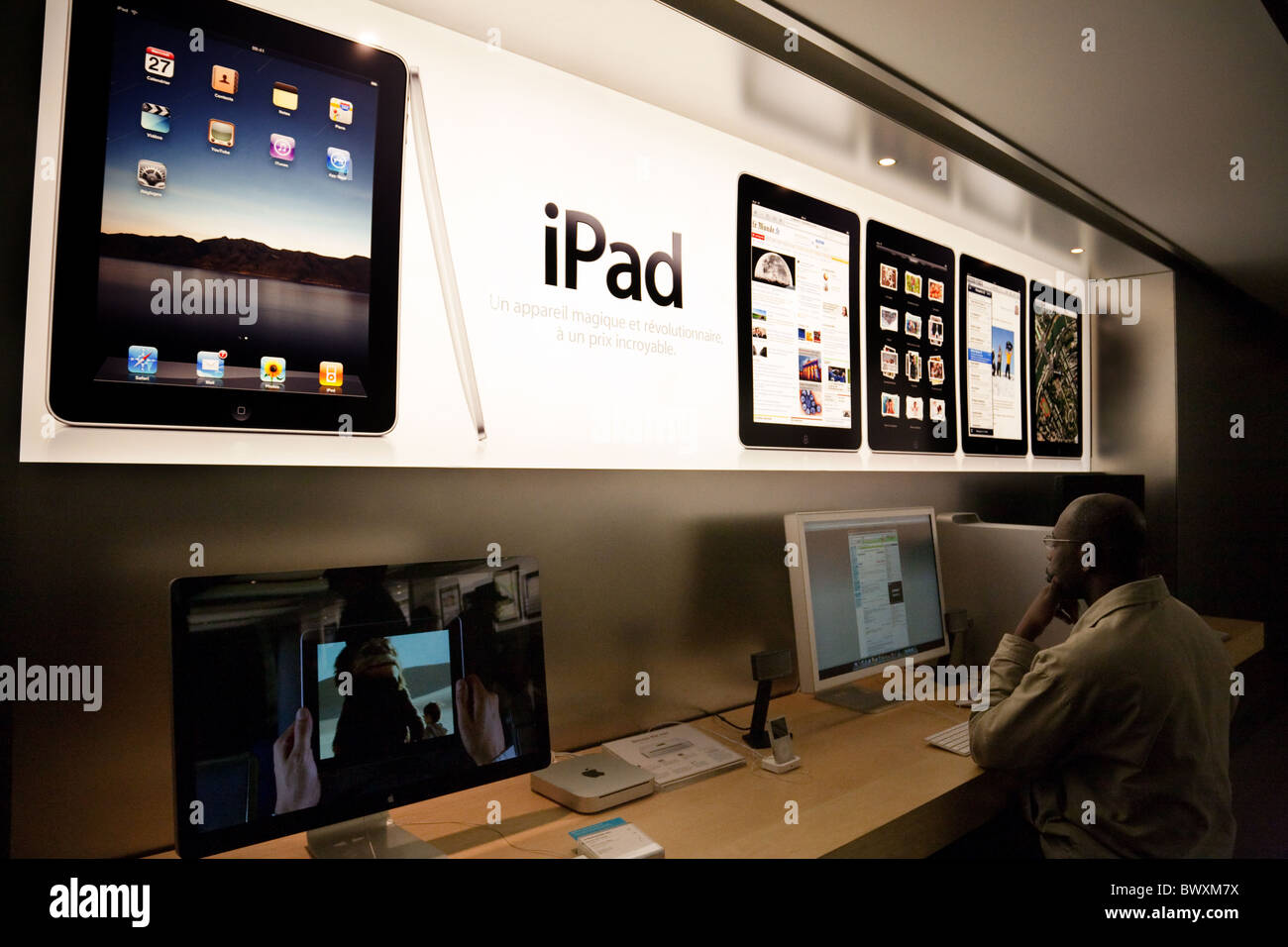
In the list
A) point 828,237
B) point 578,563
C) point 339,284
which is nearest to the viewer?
point 339,284

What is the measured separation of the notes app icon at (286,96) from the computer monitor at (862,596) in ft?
5.00

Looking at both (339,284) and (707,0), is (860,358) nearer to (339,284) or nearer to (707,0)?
(707,0)

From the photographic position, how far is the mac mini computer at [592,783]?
4.82ft

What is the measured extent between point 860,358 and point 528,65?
4.88 feet


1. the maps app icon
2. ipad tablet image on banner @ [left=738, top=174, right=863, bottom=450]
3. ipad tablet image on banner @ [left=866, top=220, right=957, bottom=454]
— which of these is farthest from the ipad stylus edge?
ipad tablet image on banner @ [left=866, top=220, right=957, bottom=454]

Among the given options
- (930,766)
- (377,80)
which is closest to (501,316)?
(377,80)

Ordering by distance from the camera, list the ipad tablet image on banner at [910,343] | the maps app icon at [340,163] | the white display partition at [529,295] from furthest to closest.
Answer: the ipad tablet image on banner at [910,343], the maps app icon at [340,163], the white display partition at [529,295]

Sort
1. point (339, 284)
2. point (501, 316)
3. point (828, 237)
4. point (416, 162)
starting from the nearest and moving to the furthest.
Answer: point (339, 284), point (416, 162), point (501, 316), point (828, 237)

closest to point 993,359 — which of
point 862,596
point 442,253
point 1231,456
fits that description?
point 862,596

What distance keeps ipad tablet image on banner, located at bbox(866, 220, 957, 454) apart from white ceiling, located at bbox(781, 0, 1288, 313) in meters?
0.52

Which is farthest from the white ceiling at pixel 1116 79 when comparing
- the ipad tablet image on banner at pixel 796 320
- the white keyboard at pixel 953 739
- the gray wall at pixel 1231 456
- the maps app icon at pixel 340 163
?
the white keyboard at pixel 953 739

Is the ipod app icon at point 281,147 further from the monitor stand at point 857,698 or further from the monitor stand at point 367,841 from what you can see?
the monitor stand at point 857,698

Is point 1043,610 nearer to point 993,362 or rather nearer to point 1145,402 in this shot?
point 993,362

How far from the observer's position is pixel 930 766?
5.79 ft
